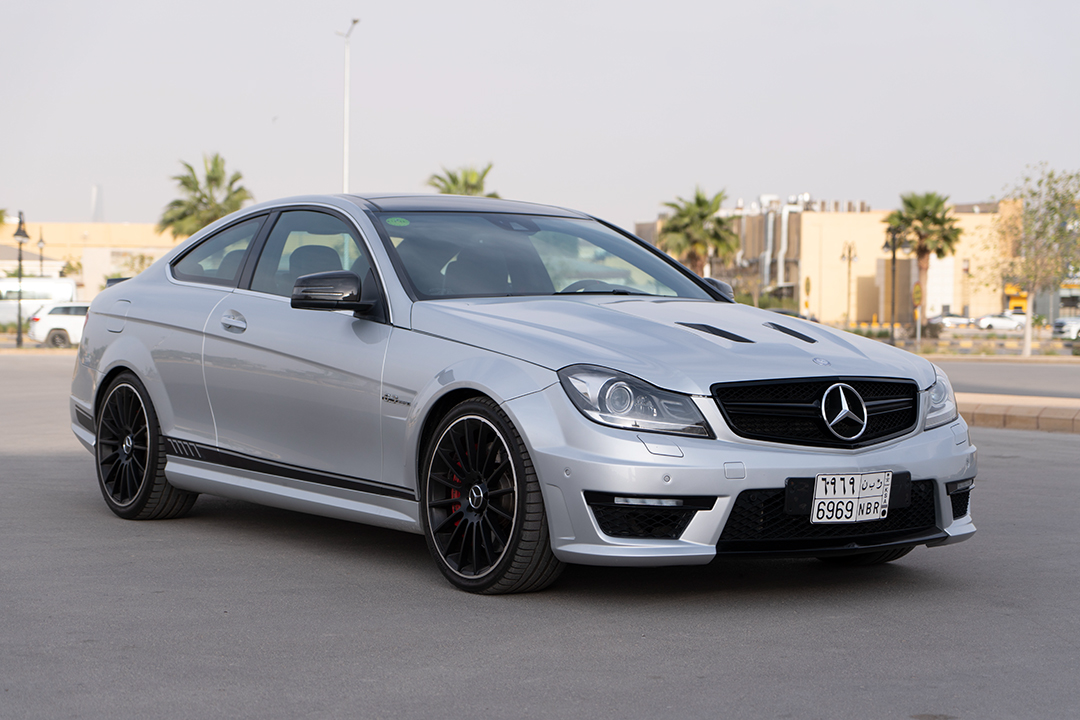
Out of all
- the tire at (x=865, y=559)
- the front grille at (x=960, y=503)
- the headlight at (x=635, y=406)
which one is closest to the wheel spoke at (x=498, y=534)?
the headlight at (x=635, y=406)

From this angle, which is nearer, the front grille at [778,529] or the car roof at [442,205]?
the front grille at [778,529]

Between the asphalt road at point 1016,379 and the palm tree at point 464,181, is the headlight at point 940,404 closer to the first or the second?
the asphalt road at point 1016,379

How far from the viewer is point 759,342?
4816 millimetres

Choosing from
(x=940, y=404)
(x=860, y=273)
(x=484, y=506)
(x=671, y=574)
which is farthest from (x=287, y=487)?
(x=860, y=273)

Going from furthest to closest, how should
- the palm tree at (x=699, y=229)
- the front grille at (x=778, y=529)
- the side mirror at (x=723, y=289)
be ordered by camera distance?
1. the palm tree at (x=699, y=229)
2. the side mirror at (x=723, y=289)
3. the front grille at (x=778, y=529)

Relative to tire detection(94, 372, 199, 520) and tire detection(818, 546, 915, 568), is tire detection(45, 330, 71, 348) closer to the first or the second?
tire detection(94, 372, 199, 520)

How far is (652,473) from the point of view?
169 inches

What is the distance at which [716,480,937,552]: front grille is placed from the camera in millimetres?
4398

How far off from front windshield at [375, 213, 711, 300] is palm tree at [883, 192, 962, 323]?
53993 mm

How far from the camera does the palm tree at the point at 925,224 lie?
57844 millimetres

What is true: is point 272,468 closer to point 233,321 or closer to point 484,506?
point 233,321

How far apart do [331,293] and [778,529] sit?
6.54 ft

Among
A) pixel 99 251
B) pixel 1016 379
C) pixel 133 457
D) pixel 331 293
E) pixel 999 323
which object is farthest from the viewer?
pixel 99 251

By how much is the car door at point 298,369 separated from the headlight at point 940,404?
84.7 inches
